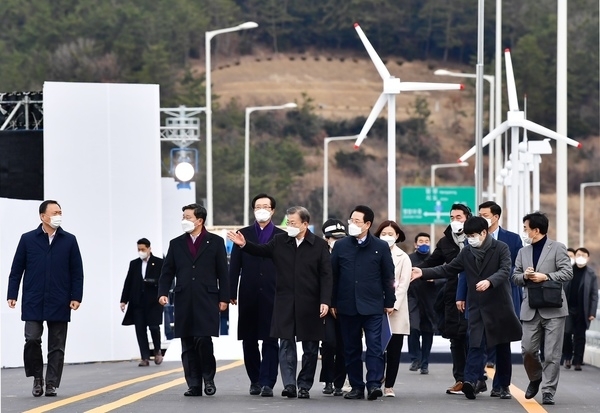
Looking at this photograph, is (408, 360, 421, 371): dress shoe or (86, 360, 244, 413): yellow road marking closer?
(86, 360, 244, 413): yellow road marking

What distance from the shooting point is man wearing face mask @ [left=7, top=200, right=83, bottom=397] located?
53.3 feet

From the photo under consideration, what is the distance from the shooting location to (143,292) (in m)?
23.7

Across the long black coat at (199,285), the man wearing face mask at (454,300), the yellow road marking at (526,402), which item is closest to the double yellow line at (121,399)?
the long black coat at (199,285)

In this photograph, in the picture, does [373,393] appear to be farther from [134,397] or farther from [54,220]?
[54,220]

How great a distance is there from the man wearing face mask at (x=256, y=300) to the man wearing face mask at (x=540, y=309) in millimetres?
2360

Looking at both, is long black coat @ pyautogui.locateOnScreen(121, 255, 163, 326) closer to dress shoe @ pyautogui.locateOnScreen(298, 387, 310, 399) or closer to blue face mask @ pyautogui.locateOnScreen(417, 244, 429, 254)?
blue face mask @ pyautogui.locateOnScreen(417, 244, 429, 254)

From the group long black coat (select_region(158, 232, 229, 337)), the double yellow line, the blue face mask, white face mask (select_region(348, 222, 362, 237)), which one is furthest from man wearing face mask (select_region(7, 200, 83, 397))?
the blue face mask

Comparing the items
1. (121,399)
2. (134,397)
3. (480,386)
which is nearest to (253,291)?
(134,397)

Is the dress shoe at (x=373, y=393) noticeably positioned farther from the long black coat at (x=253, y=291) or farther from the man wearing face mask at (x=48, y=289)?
the man wearing face mask at (x=48, y=289)

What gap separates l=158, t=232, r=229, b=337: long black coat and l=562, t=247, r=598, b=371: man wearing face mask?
8.66 metres

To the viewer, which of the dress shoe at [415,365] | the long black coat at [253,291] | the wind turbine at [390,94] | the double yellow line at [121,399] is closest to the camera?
the double yellow line at [121,399]

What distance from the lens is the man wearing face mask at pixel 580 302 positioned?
23.5 metres

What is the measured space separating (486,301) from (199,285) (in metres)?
2.72

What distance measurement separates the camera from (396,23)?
142250 millimetres
